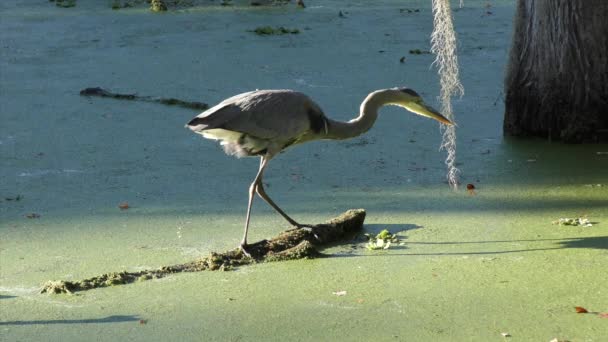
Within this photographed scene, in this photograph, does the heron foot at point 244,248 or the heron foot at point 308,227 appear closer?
the heron foot at point 244,248

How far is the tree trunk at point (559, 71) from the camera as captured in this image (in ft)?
17.3

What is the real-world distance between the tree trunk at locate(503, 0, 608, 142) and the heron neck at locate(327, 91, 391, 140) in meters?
1.51

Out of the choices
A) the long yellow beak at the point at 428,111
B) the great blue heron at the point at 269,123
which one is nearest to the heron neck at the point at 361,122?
the great blue heron at the point at 269,123

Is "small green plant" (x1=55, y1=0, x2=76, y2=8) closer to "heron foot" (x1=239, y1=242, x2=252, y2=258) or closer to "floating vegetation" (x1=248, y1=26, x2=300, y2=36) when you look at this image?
"floating vegetation" (x1=248, y1=26, x2=300, y2=36)

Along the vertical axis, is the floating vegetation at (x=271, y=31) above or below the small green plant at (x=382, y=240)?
above

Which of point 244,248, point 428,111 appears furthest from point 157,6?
point 244,248

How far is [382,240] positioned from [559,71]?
190 cm

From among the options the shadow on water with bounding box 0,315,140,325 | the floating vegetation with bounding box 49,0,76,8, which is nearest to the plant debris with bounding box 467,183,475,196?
the shadow on water with bounding box 0,315,140,325

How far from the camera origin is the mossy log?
6000 millimetres

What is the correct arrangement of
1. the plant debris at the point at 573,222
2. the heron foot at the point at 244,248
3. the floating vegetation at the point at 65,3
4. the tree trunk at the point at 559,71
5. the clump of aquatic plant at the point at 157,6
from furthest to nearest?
the floating vegetation at the point at 65,3, the clump of aquatic plant at the point at 157,6, the tree trunk at the point at 559,71, the plant debris at the point at 573,222, the heron foot at the point at 244,248

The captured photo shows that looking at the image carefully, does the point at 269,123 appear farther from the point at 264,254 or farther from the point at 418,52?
the point at 418,52

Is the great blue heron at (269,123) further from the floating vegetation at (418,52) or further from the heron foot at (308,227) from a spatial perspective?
the floating vegetation at (418,52)

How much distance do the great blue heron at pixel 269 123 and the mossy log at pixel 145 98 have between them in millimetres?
1861

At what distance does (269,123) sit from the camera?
3992mm
